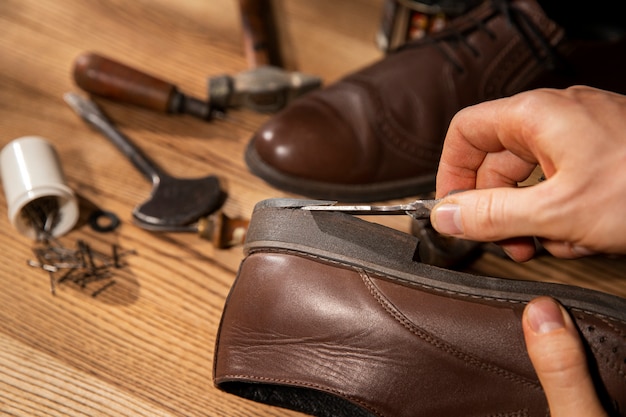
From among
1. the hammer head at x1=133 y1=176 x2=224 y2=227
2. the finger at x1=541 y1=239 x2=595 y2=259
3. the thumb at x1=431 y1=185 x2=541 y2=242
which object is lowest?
the hammer head at x1=133 y1=176 x2=224 y2=227

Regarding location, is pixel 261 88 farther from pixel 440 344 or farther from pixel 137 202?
pixel 440 344

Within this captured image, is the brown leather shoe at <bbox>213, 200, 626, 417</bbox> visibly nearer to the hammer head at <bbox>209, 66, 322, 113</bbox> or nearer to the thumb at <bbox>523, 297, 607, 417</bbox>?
the thumb at <bbox>523, 297, 607, 417</bbox>

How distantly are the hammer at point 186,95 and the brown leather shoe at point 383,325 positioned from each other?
48cm

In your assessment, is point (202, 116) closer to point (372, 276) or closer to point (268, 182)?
point (268, 182)

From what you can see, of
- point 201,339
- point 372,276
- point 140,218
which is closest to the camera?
point 372,276

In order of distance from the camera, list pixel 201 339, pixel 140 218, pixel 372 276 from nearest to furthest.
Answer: pixel 372 276, pixel 201 339, pixel 140 218

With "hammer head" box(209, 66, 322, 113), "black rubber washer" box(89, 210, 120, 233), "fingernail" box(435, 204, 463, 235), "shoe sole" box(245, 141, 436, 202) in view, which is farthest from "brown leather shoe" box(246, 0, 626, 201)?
"fingernail" box(435, 204, 463, 235)

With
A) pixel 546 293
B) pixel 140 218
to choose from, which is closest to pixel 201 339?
pixel 140 218

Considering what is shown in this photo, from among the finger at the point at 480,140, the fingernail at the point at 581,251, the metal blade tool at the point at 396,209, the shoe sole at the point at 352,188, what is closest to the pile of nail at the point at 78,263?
the shoe sole at the point at 352,188

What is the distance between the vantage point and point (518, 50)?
0.90 metres

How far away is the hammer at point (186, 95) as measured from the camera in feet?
3.57

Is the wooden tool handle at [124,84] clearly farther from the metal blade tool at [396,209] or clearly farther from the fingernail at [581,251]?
the fingernail at [581,251]

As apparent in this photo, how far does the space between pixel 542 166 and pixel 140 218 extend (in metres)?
0.63

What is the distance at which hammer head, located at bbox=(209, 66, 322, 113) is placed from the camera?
1111 mm
